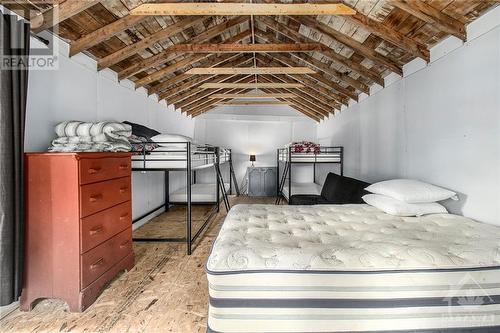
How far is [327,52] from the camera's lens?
3180 millimetres

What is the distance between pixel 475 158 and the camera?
6.38ft

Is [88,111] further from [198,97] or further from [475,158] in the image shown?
[475,158]

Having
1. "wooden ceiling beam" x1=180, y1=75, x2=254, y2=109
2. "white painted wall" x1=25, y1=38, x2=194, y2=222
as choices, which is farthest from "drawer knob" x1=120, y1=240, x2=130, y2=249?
"wooden ceiling beam" x1=180, y1=75, x2=254, y2=109

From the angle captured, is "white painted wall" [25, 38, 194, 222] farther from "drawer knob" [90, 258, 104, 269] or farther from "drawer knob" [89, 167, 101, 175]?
"drawer knob" [90, 258, 104, 269]

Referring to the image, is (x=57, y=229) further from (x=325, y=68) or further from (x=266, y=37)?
(x=325, y=68)

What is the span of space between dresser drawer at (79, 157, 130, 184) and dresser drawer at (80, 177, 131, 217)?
0.14ft

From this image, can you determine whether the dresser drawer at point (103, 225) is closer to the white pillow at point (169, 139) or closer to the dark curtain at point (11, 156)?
the dark curtain at point (11, 156)

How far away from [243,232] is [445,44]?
2.47 m

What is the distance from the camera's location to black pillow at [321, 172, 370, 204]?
3.01m

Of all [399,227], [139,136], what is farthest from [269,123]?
[399,227]

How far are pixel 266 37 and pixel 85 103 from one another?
2460mm

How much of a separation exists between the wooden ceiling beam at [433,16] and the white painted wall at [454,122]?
8cm

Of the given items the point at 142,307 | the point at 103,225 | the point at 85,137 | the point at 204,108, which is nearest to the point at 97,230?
the point at 103,225

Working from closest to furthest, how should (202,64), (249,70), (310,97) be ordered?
(249,70)
(202,64)
(310,97)
